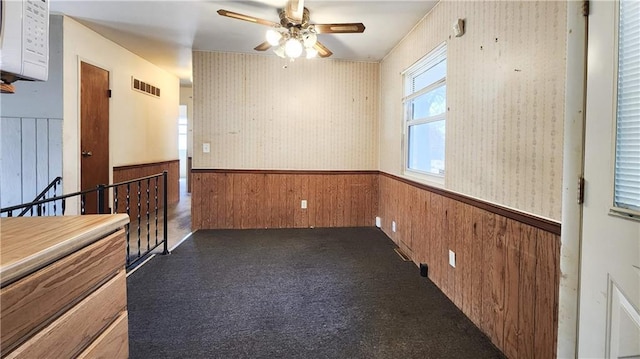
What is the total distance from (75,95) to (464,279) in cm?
441

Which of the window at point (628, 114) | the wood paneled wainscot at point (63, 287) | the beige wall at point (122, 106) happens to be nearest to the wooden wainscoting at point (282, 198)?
the beige wall at point (122, 106)

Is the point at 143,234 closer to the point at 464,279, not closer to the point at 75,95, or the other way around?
the point at 75,95

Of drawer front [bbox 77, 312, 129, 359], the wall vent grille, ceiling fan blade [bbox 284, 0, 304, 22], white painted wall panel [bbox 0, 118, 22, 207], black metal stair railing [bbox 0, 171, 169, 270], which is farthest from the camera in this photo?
the wall vent grille

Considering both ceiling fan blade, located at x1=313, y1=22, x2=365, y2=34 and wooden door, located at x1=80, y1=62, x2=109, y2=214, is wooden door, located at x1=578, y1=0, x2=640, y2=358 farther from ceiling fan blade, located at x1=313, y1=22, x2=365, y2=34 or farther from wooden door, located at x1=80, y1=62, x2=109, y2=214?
wooden door, located at x1=80, y1=62, x2=109, y2=214

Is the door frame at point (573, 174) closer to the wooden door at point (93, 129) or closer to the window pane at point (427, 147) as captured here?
the window pane at point (427, 147)

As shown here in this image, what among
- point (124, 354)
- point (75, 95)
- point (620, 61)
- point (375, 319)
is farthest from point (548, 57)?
point (75, 95)

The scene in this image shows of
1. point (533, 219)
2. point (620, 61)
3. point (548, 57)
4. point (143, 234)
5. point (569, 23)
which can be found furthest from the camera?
point (143, 234)

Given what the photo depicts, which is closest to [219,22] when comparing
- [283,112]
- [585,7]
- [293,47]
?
[293,47]

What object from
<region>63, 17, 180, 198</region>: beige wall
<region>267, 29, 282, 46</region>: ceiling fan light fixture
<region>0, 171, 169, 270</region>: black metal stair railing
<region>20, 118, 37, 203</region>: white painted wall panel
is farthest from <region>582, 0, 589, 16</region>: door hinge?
<region>20, 118, 37, 203</region>: white painted wall panel

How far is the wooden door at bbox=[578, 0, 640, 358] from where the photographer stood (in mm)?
1004

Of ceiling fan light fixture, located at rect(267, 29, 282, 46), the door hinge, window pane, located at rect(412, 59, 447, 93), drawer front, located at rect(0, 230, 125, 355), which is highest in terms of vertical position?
ceiling fan light fixture, located at rect(267, 29, 282, 46)

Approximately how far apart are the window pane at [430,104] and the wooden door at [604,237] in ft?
5.31

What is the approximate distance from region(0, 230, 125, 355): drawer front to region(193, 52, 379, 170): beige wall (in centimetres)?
368

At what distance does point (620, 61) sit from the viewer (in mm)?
1048
